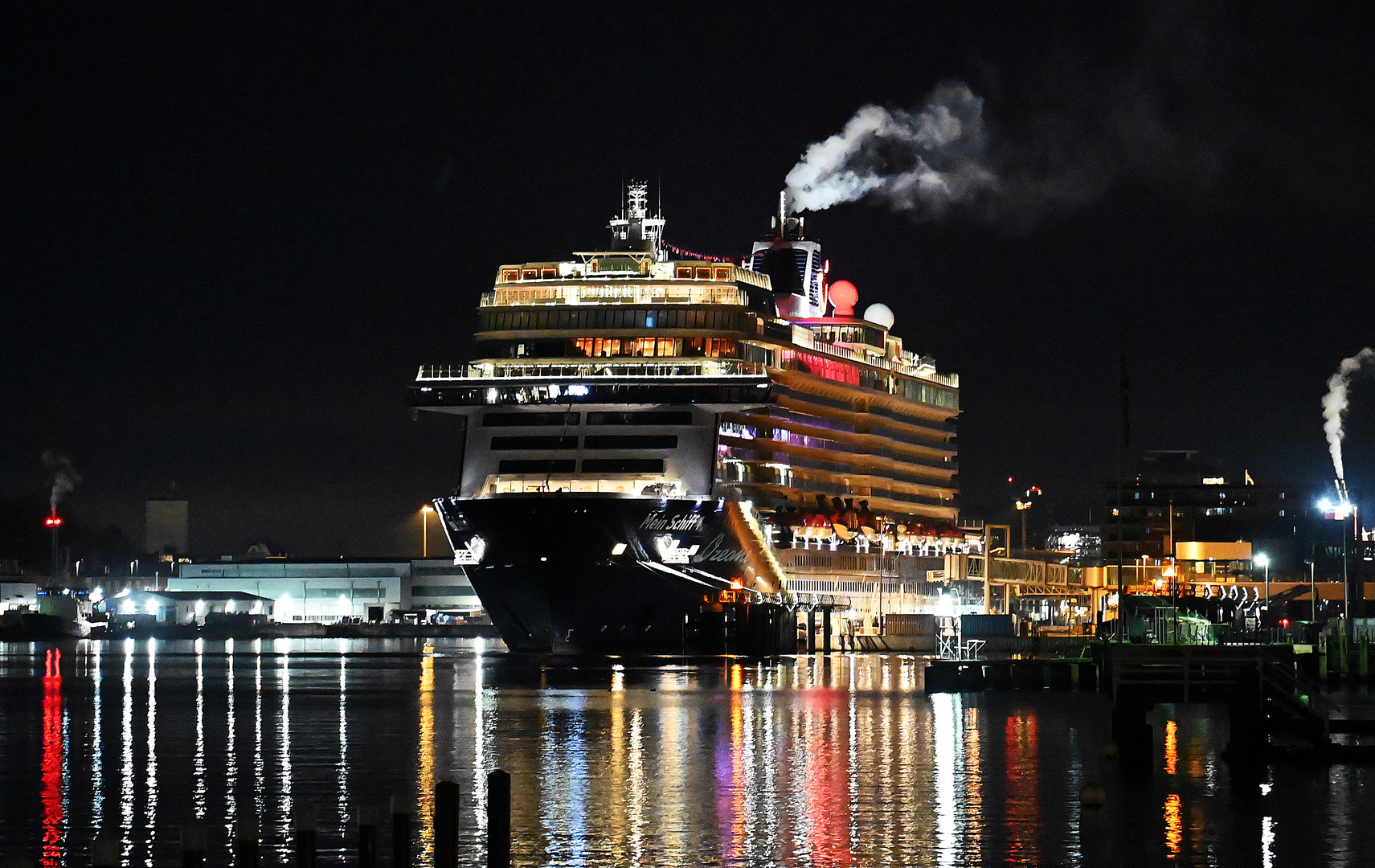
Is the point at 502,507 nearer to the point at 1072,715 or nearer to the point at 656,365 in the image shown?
the point at 656,365

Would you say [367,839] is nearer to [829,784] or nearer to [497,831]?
[497,831]

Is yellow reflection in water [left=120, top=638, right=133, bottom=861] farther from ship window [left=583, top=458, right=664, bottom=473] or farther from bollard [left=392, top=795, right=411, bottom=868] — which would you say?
ship window [left=583, top=458, right=664, bottom=473]

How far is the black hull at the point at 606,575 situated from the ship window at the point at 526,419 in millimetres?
3574

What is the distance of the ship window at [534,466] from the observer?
290ft

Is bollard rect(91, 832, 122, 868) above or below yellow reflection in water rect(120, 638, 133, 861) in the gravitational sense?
above

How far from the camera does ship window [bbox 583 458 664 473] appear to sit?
88.0 meters

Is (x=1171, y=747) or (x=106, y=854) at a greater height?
(x=106, y=854)

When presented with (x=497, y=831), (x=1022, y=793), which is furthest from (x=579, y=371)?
(x=497, y=831)

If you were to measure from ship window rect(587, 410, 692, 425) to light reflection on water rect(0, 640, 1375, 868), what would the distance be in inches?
986

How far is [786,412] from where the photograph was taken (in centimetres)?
10812

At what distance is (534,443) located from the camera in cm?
8919

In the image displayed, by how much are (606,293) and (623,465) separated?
10.9 metres

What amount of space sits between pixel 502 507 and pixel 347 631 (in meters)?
84.8

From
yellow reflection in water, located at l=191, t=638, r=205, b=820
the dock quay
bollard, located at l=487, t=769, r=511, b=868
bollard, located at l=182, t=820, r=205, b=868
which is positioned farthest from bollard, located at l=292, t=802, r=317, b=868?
the dock quay
